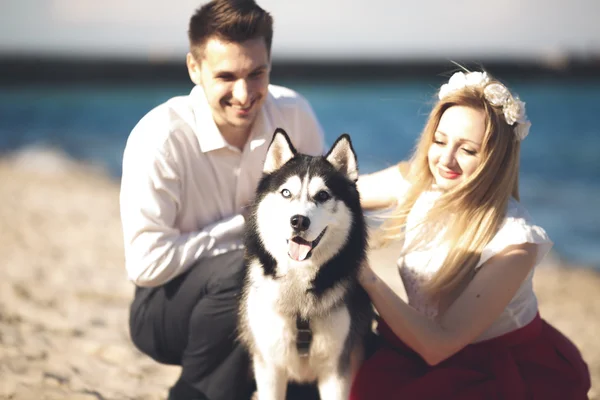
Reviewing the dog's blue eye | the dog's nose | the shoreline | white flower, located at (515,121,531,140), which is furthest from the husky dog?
the shoreline

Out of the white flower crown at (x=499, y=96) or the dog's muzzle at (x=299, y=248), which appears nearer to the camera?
the dog's muzzle at (x=299, y=248)

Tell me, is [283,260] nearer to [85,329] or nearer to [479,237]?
[479,237]

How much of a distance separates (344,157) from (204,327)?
3.45 feet

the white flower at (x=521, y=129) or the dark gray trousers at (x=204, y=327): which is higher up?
the white flower at (x=521, y=129)

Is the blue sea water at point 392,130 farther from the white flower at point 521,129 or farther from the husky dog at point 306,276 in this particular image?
the husky dog at point 306,276

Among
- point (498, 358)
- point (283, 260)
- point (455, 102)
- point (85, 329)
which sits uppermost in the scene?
point (455, 102)

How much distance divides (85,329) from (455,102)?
2873mm

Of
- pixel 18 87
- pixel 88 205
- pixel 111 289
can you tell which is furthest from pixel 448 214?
pixel 18 87

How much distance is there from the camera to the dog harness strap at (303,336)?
7.71 feet

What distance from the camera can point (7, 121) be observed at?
1945 centimetres

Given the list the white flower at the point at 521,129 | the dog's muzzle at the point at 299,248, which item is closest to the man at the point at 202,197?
the dog's muzzle at the point at 299,248

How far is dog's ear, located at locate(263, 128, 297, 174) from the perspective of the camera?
2.36 meters

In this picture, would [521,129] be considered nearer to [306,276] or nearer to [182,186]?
[306,276]

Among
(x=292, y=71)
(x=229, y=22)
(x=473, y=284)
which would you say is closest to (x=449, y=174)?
(x=473, y=284)
